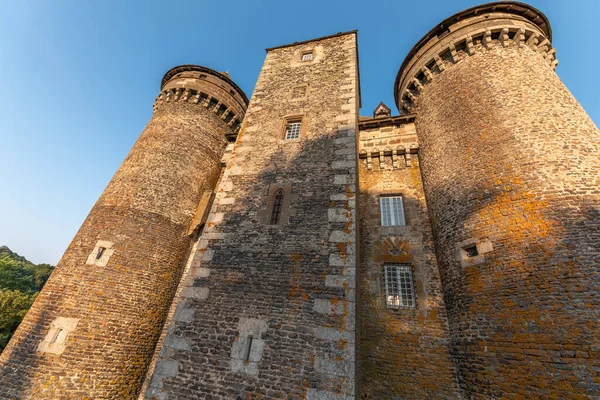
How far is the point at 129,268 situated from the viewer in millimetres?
9609

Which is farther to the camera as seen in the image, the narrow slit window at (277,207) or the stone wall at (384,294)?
the narrow slit window at (277,207)

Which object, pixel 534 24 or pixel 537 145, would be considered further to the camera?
pixel 534 24

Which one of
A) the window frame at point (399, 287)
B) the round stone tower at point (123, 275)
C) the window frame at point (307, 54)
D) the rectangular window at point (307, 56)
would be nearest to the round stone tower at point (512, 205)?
the window frame at point (399, 287)

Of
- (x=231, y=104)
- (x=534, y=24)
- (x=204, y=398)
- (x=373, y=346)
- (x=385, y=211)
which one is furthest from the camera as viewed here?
(x=231, y=104)

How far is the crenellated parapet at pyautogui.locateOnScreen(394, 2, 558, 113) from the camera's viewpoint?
1059cm

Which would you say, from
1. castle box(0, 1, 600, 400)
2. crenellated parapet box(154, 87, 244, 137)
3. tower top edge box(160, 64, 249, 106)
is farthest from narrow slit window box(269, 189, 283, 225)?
tower top edge box(160, 64, 249, 106)

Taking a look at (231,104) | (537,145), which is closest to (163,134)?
(231,104)

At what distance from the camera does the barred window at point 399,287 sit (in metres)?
8.30

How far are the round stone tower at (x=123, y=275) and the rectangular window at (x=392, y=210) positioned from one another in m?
8.34

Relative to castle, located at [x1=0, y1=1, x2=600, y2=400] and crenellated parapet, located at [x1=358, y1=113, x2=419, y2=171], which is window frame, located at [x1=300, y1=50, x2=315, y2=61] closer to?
castle, located at [x1=0, y1=1, x2=600, y2=400]

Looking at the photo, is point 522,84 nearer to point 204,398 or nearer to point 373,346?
point 373,346

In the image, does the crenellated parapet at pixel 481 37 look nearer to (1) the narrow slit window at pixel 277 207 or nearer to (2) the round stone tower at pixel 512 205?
(2) the round stone tower at pixel 512 205

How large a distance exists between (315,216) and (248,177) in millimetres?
2877

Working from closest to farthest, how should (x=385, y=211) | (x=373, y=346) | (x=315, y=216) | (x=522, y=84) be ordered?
(x=315, y=216)
(x=373, y=346)
(x=522, y=84)
(x=385, y=211)
